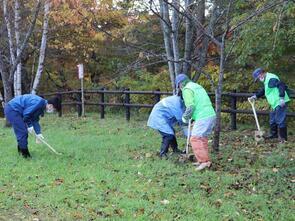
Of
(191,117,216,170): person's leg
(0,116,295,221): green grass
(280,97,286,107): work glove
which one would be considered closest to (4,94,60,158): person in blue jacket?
(0,116,295,221): green grass

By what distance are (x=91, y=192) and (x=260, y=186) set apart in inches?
93.7

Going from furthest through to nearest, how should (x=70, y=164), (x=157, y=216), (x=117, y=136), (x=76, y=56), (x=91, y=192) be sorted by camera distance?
(x=76, y=56) < (x=117, y=136) < (x=70, y=164) < (x=91, y=192) < (x=157, y=216)

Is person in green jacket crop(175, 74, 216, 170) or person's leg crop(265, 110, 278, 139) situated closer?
person in green jacket crop(175, 74, 216, 170)

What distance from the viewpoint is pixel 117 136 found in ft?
39.5

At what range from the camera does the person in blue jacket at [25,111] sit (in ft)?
29.4

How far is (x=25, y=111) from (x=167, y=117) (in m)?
2.65

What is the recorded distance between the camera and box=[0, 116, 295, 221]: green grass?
5.90 metres

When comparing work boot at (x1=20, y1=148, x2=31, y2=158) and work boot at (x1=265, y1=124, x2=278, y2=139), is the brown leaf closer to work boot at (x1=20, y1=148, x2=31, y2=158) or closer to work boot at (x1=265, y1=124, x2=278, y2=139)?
work boot at (x1=20, y1=148, x2=31, y2=158)

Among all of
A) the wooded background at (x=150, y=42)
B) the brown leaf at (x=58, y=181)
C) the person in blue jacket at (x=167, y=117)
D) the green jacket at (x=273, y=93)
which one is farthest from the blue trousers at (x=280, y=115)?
the brown leaf at (x=58, y=181)

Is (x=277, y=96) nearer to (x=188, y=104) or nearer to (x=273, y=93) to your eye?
(x=273, y=93)

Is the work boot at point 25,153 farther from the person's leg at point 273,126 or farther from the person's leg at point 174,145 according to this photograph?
the person's leg at point 273,126

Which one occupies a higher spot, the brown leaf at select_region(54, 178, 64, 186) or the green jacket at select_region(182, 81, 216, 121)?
the green jacket at select_region(182, 81, 216, 121)

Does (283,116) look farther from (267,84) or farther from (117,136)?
(117,136)

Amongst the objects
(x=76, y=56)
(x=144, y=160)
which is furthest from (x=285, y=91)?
(x=76, y=56)
